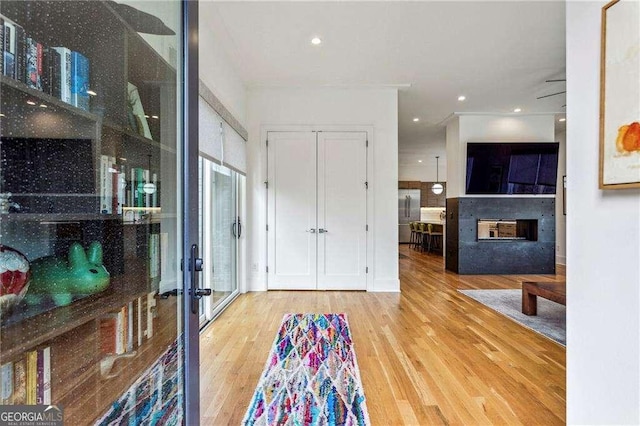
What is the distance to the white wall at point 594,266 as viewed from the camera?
1.16 meters

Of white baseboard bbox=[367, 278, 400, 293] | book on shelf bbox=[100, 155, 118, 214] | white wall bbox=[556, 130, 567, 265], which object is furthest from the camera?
white wall bbox=[556, 130, 567, 265]

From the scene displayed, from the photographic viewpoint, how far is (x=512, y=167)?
5598 millimetres

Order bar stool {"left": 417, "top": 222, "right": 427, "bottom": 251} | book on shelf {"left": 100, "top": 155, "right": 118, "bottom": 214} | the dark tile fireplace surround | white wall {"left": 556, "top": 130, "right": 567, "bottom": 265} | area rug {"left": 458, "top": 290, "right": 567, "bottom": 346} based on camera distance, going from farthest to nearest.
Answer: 1. bar stool {"left": 417, "top": 222, "right": 427, "bottom": 251}
2. white wall {"left": 556, "top": 130, "right": 567, "bottom": 265}
3. the dark tile fireplace surround
4. area rug {"left": 458, "top": 290, "right": 567, "bottom": 346}
5. book on shelf {"left": 100, "top": 155, "right": 118, "bottom": 214}

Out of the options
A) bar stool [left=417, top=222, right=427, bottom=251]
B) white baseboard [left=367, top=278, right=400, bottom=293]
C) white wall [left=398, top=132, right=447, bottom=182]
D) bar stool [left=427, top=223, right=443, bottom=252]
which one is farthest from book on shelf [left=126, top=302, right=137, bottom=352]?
bar stool [left=417, top=222, right=427, bottom=251]

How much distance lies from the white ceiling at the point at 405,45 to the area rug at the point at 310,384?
3.05 meters

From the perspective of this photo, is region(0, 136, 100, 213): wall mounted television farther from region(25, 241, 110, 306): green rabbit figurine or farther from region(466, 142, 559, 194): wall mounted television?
region(466, 142, 559, 194): wall mounted television

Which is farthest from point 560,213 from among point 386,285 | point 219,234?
point 219,234

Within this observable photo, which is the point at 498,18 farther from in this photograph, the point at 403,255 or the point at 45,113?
the point at 403,255

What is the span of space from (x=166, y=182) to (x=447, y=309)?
11.7 ft

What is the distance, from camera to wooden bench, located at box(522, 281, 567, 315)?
299 cm

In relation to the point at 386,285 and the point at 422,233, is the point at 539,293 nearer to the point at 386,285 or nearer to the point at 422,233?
the point at 386,285

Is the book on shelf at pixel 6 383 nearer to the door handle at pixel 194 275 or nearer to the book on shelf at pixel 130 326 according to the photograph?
the book on shelf at pixel 130 326

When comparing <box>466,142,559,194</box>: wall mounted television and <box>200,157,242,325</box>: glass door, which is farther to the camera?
<box>466,142,559,194</box>: wall mounted television

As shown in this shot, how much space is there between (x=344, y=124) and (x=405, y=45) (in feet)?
4.73
